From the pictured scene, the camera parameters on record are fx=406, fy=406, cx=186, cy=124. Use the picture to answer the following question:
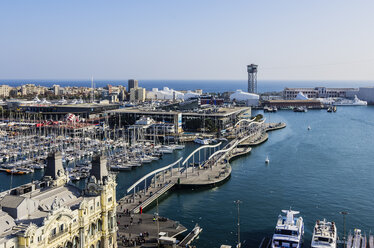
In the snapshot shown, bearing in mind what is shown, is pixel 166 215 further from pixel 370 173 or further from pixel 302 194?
pixel 370 173

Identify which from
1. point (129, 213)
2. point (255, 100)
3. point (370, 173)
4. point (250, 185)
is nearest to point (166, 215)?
point (129, 213)

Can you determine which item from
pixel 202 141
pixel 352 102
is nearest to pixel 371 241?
pixel 202 141

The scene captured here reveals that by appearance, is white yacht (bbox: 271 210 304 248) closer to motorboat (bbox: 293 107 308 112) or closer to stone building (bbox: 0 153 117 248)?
stone building (bbox: 0 153 117 248)

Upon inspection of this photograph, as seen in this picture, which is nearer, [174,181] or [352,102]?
[174,181]

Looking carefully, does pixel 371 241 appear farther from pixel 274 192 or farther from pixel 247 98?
pixel 247 98

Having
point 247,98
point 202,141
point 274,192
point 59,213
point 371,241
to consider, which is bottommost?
point 371,241

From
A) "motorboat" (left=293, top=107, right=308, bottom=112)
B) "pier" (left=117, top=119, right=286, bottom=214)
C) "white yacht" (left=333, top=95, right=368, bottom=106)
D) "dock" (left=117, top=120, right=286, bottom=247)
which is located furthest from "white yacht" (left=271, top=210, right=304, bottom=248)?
"white yacht" (left=333, top=95, right=368, bottom=106)

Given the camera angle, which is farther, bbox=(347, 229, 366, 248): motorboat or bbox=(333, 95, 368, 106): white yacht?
bbox=(333, 95, 368, 106): white yacht
